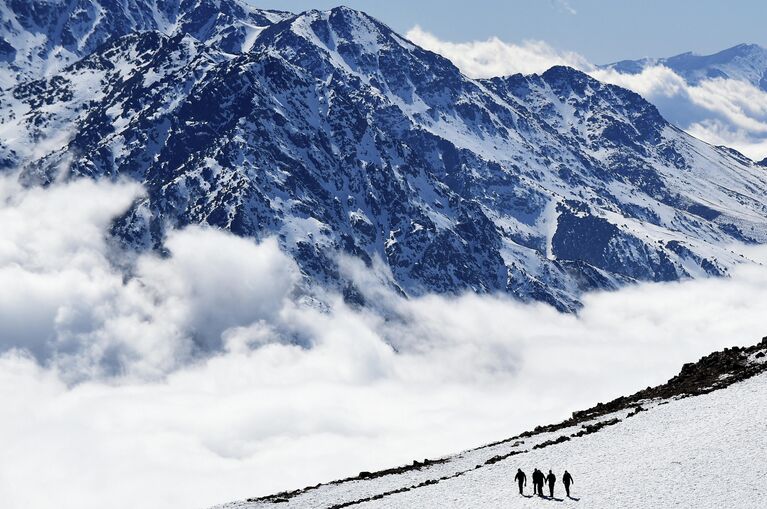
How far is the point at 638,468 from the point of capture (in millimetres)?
57438

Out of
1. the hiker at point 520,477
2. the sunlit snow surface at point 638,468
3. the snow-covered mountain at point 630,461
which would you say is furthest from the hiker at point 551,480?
the hiker at point 520,477

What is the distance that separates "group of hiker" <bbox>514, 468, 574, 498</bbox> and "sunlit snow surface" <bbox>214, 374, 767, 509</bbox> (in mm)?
559

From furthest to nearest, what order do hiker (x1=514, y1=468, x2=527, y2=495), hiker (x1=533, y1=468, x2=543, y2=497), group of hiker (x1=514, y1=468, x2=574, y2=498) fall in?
hiker (x1=514, y1=468, x2=527, y2=495)
hiker (x1=533, y1=468, x2=543, y2=497)
group of hiker (x1=514, y1=468, x2=574, y2=498)

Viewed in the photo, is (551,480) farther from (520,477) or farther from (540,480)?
(520,477)

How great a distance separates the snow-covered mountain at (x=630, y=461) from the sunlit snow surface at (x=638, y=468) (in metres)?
0.08

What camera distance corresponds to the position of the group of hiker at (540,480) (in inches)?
2211

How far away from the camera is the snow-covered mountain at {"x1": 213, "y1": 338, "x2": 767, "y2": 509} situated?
53.9m

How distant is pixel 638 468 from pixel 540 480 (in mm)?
5806

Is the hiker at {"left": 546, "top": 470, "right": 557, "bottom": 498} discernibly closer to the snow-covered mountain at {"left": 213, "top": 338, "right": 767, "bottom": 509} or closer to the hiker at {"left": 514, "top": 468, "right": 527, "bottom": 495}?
the snow-covered mountain at {"left": 213, "top": 338, "right": 767, "bottom": 509}

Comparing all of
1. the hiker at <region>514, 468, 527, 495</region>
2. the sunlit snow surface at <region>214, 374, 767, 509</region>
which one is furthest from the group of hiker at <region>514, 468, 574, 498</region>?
the sunlit snow surface at <region>214, 374, 767, 509</region>

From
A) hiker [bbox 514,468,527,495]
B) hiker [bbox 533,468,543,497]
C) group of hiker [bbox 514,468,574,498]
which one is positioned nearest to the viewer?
group of hiker [bbox 514,468,574,498]

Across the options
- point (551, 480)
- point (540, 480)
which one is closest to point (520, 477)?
point (540, 480)

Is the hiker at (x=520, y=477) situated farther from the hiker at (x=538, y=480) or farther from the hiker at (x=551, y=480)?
the hiker at (x=551, y=480)

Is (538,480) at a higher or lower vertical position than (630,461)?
Answer: lower
